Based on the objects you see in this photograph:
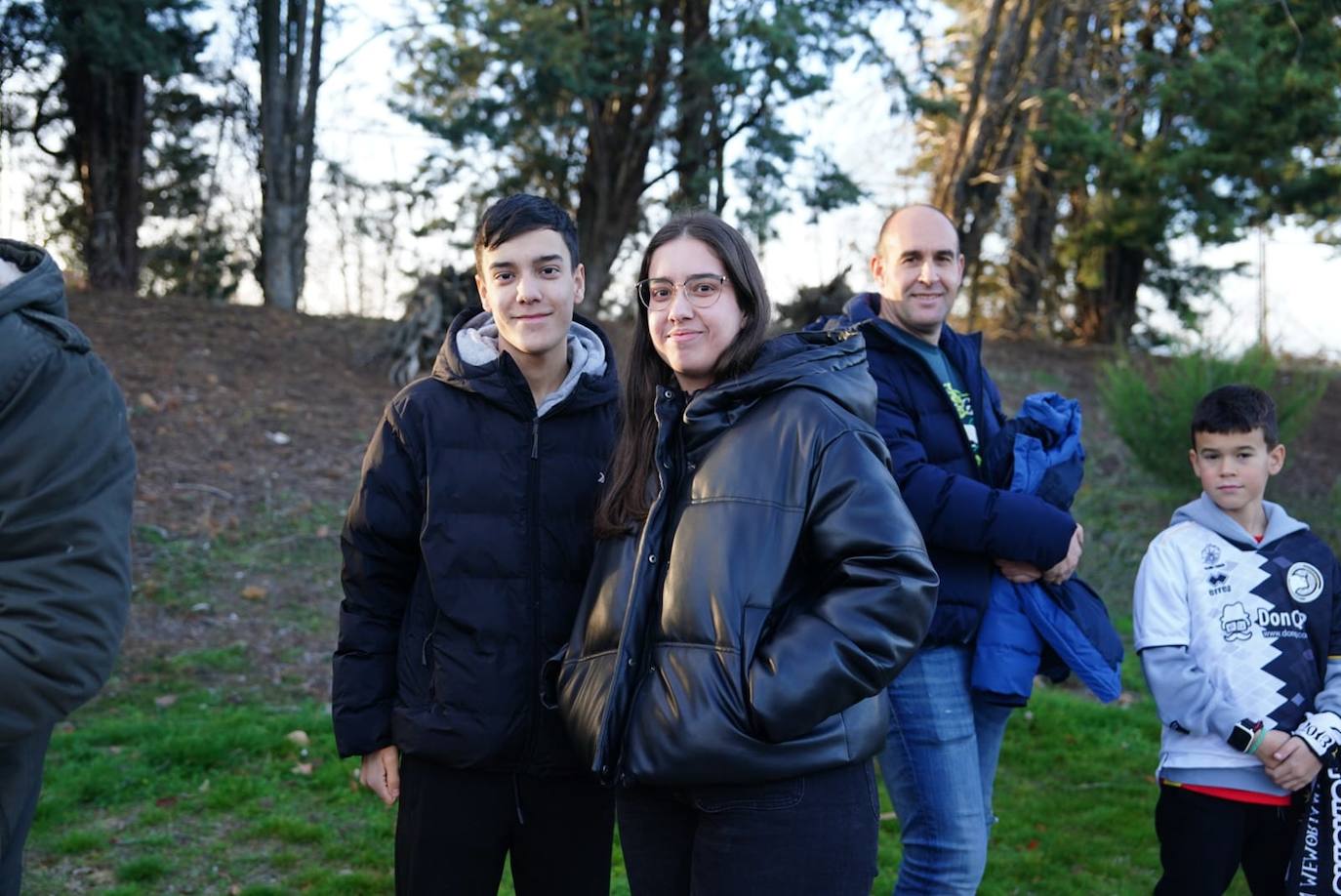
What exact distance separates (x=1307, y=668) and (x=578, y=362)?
2145 mm

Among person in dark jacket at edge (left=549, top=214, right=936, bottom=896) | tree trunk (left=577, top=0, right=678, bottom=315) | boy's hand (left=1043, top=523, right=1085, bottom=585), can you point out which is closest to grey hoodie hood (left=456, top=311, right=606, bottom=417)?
person in dark jacket at edge (left=549, top=214, right=936, bottom=896)

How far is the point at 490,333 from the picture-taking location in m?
2.89

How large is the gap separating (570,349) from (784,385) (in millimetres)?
800

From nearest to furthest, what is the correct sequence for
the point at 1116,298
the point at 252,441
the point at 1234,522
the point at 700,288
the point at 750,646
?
the point at 750,646
the point at 700,288
the point at 1234,522
the point at 252,441
the point at 1116,298

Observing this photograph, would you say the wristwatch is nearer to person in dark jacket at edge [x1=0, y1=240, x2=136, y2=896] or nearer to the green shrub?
Answer: person in dark jacket at edge [x1=0, y1=240, x2=136, y2=896]

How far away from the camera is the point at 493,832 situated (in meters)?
2.64

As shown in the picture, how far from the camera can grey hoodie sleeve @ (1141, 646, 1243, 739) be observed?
3.09 meters

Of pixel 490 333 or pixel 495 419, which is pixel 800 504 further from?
pixel 490 333

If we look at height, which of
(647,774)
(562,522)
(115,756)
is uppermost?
(562,522)

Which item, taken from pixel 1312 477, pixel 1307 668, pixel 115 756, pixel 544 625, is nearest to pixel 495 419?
pixel 544 625

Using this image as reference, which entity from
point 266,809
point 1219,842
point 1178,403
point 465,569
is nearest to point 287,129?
point 1178,403

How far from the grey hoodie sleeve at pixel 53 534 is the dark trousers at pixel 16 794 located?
113 mm

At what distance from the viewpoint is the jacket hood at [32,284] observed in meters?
1.90

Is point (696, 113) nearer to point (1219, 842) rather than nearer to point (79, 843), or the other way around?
point (79, 843)
